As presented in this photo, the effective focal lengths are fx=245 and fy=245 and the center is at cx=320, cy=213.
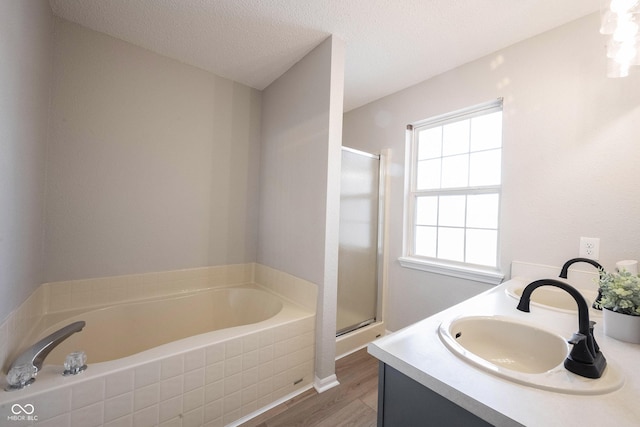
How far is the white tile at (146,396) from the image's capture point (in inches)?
43.6

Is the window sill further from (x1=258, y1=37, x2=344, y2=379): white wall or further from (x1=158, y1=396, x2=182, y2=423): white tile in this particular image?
(x1=158, y1=396, x2=182, y2=423): white tile

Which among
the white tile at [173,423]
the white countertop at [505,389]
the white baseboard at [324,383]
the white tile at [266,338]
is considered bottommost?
the white baseboard at [324,383]

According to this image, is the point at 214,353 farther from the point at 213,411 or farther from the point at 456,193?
the point at 456,193

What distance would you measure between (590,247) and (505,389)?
1395 millimetres

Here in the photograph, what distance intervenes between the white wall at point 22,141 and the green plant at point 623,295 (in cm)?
238

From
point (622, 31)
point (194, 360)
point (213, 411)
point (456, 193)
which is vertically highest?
point (622, 31)

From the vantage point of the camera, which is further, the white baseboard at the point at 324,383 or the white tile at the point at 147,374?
the white baseboard at the point at 324,383

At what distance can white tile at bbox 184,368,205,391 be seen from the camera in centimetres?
123

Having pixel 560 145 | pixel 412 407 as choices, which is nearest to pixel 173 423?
pixel 412 407

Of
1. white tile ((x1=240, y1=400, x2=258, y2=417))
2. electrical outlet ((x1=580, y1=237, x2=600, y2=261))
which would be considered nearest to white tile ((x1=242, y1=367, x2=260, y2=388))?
white tile ((x1=240, y1=400, x2=258, y2=417))

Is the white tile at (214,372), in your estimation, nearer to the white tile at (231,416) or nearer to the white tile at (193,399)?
the white tile at (193,399)

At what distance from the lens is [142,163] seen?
1939 millimetres

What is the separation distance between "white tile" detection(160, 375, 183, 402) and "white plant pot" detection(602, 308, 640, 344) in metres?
1.79

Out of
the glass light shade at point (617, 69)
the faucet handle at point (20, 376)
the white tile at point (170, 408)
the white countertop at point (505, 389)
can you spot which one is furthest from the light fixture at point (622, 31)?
the faucet handle at point (20, 376)
